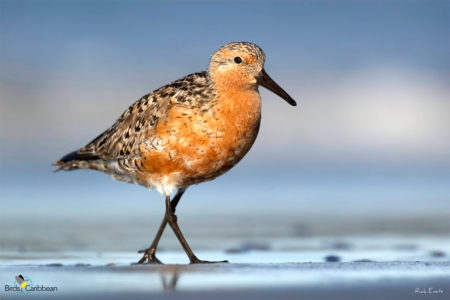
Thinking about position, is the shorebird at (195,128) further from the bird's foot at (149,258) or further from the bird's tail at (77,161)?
the bird's tail at (77,161)

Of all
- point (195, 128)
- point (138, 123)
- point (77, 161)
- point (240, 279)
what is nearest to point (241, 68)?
point (195, 128)

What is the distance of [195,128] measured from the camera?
976cm

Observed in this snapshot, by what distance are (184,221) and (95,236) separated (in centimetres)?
178

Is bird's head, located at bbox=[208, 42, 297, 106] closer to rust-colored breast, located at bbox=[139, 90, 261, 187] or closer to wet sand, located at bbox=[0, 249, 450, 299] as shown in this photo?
rust-colored breast, located at bbox=[139, 90, 261, 187]

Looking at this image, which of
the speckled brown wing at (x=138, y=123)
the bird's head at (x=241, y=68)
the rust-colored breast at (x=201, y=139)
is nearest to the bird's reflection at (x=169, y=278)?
the rust-colored breast at (x=201, y=139)

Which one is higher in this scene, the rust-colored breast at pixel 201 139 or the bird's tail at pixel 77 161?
the bird's tail at pixel 77 161

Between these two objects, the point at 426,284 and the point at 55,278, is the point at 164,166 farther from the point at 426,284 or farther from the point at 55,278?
the point at 426,284

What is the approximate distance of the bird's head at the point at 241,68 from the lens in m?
10.1

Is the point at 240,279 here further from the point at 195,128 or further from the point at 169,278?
the point at 195,128

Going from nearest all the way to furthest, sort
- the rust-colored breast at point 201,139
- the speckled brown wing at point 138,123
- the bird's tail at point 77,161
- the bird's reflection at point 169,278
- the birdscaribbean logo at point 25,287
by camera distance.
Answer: the bird's reflection at point 169,278 → the birdscaribbean logo at point 25,287 → the rust-colored breast at point 201,139 → the speckled brown wing at point 138,123 → the bird's tail at point 77,161

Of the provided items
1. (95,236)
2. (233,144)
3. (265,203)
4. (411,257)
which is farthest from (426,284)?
(265,203)

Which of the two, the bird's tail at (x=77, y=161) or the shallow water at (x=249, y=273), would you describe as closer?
the shallow water at (x=249, y=273)

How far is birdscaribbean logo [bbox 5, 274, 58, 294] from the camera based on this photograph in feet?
25.6

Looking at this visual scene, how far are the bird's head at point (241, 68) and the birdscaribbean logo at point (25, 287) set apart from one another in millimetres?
3150
